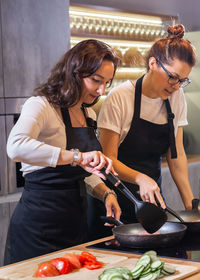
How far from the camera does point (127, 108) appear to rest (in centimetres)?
254

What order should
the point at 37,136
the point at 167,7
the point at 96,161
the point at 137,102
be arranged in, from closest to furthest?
the point at 96,161, the point at 37,136, the point at 137,102, the point at 167,7

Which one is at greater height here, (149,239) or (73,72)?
(73,72)

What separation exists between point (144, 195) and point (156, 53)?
0.78m

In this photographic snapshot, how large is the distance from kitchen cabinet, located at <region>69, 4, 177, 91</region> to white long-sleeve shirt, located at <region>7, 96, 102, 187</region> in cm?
222

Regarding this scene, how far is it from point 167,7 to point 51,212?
3.47 metres

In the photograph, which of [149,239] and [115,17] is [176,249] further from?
[115,17]

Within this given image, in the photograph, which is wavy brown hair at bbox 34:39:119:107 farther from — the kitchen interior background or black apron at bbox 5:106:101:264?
the kitchen interior background

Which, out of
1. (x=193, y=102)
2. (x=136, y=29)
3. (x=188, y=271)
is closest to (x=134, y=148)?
(x=188, y=271)

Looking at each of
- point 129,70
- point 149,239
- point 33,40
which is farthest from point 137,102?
point 129,70

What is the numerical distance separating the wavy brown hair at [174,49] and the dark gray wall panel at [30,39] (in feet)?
4.67

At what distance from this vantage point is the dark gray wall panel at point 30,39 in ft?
11.7

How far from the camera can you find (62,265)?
156cm

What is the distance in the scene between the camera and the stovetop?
1756mm

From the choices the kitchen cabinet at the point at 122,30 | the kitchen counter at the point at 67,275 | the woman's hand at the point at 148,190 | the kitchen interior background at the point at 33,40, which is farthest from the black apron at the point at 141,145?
the kitchen cabinet at the point at 122,30
